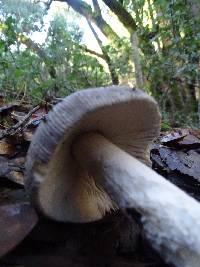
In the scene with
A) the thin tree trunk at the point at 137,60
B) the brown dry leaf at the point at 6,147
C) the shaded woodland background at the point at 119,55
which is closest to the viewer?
the brown dry leaf at the point at 6,147

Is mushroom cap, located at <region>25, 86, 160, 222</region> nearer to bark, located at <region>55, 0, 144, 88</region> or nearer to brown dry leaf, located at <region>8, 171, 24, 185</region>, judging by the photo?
brown dry leaf, located at <region>8, 171, 24, 185</region>

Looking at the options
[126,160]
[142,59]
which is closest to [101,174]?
[126,160]

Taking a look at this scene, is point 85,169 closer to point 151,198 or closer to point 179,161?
point 151,198

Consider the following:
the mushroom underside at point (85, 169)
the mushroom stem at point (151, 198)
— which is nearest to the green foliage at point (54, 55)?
the mushroom underside at point (85, 169)

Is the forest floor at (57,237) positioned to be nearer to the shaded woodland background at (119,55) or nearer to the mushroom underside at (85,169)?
the mushroom underside at (85,169)

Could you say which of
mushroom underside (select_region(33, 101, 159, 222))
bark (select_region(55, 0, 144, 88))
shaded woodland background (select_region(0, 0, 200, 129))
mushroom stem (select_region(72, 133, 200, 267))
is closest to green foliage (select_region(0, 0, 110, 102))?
shaded woodland background (select_region(0, 0, 200, 129))

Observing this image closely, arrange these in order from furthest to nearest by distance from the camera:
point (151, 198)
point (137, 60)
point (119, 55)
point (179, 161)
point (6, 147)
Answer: point (119, 55) < point (137, 60) < point (179, 161) < point (6, 147) < point (151, 198)

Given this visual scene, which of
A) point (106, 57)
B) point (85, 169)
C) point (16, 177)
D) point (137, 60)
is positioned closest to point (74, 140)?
point (85, 169)
